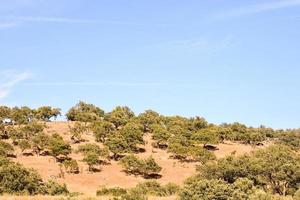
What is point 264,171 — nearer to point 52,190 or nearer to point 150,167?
point 150,167

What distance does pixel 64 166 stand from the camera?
8656 centimetres

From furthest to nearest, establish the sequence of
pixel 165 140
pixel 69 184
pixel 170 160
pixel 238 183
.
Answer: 1. pixel 165 140
2. pixel 170 160
3. pixel 69 184
4. pixel 238 183

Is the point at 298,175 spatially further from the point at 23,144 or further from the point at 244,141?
the point at 244,141

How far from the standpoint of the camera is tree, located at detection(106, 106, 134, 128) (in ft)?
395

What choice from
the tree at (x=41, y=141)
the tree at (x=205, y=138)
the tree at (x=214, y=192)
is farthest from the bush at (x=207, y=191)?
the tree at (x=205, y=138)

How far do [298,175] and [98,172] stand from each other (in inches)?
1518

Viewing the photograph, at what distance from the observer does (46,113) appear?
432ft

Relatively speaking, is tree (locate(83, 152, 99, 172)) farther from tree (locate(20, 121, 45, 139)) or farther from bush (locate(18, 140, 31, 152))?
tree (locate(20, 121, 45, 139))

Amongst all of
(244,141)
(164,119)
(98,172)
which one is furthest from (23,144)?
(244,141)

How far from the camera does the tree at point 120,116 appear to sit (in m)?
120

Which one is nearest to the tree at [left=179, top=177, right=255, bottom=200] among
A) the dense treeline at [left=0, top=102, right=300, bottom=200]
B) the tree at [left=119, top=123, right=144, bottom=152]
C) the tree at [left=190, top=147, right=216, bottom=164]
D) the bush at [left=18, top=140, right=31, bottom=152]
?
the dense treeline at [left=0, top=102, right=300, bottom=200]

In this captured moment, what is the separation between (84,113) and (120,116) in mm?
11430

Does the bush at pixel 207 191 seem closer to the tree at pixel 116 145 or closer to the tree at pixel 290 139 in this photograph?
the tree at pixel 116 145

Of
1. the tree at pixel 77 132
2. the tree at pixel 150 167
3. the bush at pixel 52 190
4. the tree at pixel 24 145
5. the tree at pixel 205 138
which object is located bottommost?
the bush at pixel 52 190
